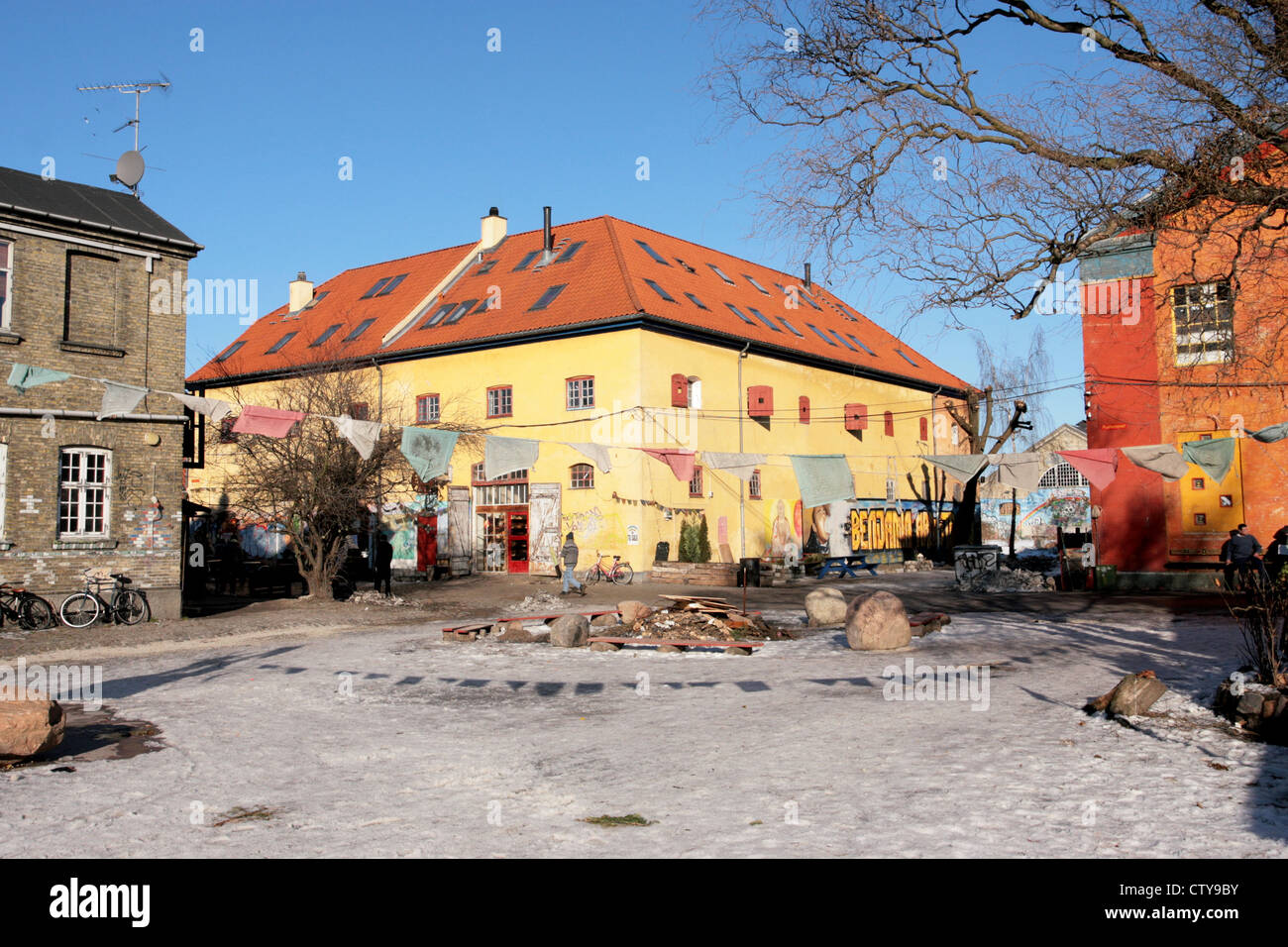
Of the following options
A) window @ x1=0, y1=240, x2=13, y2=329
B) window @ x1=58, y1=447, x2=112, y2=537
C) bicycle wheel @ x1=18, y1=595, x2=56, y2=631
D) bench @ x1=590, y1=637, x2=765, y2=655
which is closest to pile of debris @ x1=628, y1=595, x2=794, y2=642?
bench @ x1=590, y1=637, x2=765, y2=655

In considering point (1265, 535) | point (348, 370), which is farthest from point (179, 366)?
point (1265, 535)

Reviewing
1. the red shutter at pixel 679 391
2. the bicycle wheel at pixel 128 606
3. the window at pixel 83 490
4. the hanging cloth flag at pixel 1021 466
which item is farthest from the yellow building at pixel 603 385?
the bicycle wheel at pixel 128 606

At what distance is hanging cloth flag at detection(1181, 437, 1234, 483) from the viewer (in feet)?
64.7

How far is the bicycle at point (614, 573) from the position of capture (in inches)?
1152

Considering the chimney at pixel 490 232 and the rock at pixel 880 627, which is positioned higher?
the chimney at pixel 490 232

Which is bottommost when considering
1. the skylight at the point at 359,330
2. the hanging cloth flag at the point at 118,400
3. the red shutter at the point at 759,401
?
the hanging cloth flag at the point at 118,400

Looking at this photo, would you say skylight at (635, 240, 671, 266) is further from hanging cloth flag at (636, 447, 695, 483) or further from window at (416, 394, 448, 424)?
hanging cloth flag at (636, 447, 695, 483)

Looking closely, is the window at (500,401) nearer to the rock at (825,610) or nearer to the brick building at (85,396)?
the brick building at (85,396)

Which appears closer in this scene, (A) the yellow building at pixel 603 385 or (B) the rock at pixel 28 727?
(B) the rock at pixel 28 727

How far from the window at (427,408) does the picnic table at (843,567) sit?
Result: 14.5 meters

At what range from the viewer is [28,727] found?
796 centimetres

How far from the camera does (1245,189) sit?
8805mm

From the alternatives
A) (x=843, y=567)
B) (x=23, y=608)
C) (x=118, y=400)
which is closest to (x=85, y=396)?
(x=118, y=400)
